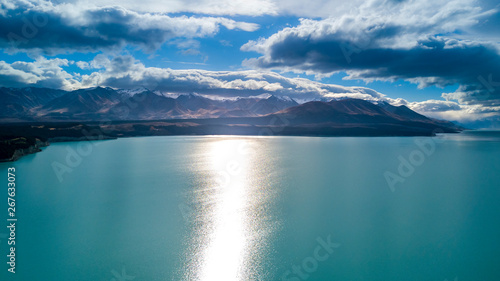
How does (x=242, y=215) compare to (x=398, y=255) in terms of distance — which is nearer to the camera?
(x=398, y=255)

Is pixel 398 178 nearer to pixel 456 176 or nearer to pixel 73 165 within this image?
pixel 456 176

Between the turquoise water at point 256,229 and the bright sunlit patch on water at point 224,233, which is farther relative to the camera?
the turquoise water at point 256,229

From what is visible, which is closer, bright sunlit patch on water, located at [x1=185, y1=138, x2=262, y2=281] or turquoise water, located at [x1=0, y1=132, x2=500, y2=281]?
bright sunlit patch on water, located at [x1=185, y1=138, x2=262, y2=281]

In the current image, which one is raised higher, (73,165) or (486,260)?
(73,165)

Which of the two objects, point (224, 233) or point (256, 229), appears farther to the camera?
point (256, 229)

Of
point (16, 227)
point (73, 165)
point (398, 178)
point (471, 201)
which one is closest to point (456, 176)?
point (398, 178)

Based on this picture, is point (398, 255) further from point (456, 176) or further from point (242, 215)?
point (456, 176)

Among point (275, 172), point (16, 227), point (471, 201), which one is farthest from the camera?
point (275, 172)

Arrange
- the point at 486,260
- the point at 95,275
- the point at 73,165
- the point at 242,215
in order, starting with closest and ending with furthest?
the point at 95,275 < the point at 486,260 < the point at 242,215 < the point at 73,165
